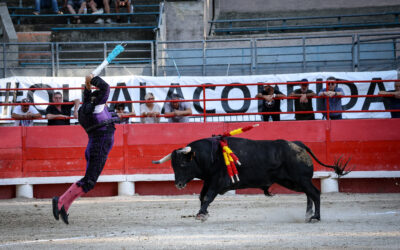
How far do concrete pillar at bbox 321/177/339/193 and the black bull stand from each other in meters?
4.06

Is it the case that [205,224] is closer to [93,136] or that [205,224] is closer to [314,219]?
[314,219]

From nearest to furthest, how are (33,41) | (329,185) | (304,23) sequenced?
1. (329,185)
2. (33,41)
3. (304,23)

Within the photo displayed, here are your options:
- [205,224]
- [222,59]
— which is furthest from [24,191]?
[222,59]

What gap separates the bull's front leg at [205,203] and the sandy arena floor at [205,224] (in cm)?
15

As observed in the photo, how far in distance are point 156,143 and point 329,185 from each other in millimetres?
3621

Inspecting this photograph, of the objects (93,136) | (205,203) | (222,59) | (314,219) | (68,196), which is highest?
(222,59)

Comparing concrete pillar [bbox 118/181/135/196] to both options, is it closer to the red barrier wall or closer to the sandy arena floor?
the red barrier wall

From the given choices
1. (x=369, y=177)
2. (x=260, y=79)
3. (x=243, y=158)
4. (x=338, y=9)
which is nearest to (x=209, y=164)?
(x=243, y=158)

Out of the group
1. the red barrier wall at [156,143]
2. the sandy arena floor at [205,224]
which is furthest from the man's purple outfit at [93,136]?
the red barrier wall at [156,143]

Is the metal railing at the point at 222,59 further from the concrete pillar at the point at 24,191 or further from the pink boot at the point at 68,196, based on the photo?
the pink boot at the point at 68,196

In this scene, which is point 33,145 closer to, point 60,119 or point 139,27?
point 60,119

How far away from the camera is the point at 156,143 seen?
488 inches

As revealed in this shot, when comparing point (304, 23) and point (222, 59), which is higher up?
point (304, 23)

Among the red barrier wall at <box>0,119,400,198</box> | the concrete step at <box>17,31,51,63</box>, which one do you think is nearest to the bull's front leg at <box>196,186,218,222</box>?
the red barrier wall at <box>0,119,400,198</box>
